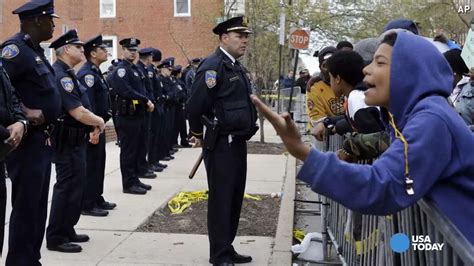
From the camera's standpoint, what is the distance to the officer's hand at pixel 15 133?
3.96 metres

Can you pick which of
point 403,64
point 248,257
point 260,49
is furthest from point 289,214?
point 260,49

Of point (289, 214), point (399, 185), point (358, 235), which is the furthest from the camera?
point (289, 214)

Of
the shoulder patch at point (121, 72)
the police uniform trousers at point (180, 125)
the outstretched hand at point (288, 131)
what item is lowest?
the police uniform trousers at point (180, 125)

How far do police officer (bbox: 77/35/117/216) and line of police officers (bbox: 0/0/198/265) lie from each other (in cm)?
1

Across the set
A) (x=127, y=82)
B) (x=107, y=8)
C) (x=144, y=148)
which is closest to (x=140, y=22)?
(x=107, y=8)

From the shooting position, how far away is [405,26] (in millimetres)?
4605

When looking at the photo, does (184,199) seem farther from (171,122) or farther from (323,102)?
(171,122)

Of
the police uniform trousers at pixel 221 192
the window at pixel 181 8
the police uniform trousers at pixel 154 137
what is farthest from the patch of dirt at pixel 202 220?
the window at pixel 181 8

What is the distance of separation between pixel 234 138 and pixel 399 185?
3.33 m

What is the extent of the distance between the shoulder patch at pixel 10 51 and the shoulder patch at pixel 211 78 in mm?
1542

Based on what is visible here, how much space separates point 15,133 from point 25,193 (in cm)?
74

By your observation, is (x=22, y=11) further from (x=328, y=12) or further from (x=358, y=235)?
(x=328, y=12)

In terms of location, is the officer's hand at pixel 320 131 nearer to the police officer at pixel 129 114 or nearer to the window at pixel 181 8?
the police officer at pixel 129 114

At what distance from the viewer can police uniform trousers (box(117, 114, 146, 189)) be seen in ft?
29.0
